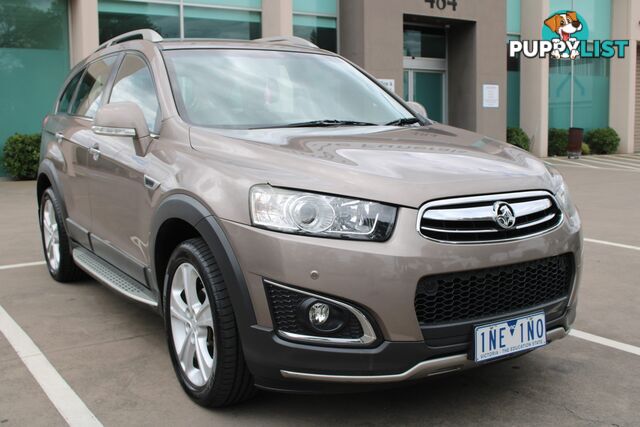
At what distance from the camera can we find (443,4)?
57.6 feet

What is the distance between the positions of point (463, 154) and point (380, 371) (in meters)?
1.11

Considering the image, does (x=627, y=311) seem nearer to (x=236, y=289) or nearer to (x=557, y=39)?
(x=236, y=289)

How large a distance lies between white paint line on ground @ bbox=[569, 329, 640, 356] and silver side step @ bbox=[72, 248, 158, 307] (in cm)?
249

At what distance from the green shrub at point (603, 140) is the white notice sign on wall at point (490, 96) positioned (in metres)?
4.33

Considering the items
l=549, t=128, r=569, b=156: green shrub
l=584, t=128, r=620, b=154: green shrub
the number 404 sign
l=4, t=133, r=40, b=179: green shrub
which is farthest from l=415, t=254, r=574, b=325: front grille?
l=584, t=128, r=620, b=154: green shrub

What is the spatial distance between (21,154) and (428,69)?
35.8ft

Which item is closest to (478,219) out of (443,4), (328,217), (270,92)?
(328,217)

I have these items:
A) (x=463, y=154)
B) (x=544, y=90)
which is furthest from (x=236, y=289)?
(x=544, y=90)

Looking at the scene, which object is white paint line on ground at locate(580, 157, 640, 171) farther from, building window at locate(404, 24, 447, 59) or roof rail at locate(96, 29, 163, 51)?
roof rail at locate(96, 29, 163, 51)

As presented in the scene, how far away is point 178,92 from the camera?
12.1 feet

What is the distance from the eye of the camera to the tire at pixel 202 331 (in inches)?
111

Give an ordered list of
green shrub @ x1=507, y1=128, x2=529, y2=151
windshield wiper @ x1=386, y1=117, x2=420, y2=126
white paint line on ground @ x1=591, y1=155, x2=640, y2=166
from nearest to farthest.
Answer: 1. windshield wiper @ x1=386, y1=117, x2=420, y2=126
2. white paint line on ground @ x1=591, y1=155, x2=640, y2=166
3. green shrub @ x1=507, y1=128, x2=529, y2=151

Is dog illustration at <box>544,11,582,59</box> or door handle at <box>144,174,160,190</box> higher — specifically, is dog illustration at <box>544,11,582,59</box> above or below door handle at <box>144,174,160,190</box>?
above

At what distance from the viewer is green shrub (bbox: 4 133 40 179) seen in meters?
13.0
